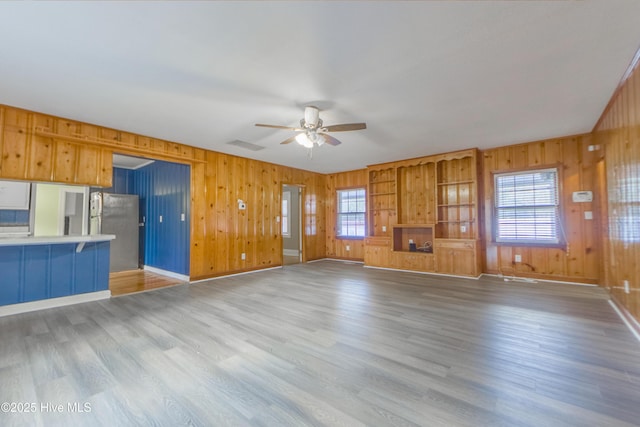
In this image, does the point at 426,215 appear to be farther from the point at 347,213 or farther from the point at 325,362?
the point at 325,362

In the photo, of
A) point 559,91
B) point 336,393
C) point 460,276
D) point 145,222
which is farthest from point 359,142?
point 145,222

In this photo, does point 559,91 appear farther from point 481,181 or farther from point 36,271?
point 36,271

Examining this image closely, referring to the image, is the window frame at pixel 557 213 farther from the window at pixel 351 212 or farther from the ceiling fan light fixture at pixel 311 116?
the ceiling fan light fixture at pixel 311 116

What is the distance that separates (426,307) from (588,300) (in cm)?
237

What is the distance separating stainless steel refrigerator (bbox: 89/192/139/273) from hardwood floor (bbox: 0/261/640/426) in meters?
2.79

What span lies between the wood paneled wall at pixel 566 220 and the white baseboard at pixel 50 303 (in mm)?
7045

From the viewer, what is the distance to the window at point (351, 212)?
25.0 ft

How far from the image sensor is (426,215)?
621 centimetres

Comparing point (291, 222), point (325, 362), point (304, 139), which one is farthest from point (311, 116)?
point (291, 222)

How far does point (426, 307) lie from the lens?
348cm

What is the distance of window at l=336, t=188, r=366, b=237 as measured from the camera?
7.63 metres

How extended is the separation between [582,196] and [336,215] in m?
5.36

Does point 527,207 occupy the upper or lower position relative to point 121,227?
upper

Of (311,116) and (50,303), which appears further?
(50,303)
